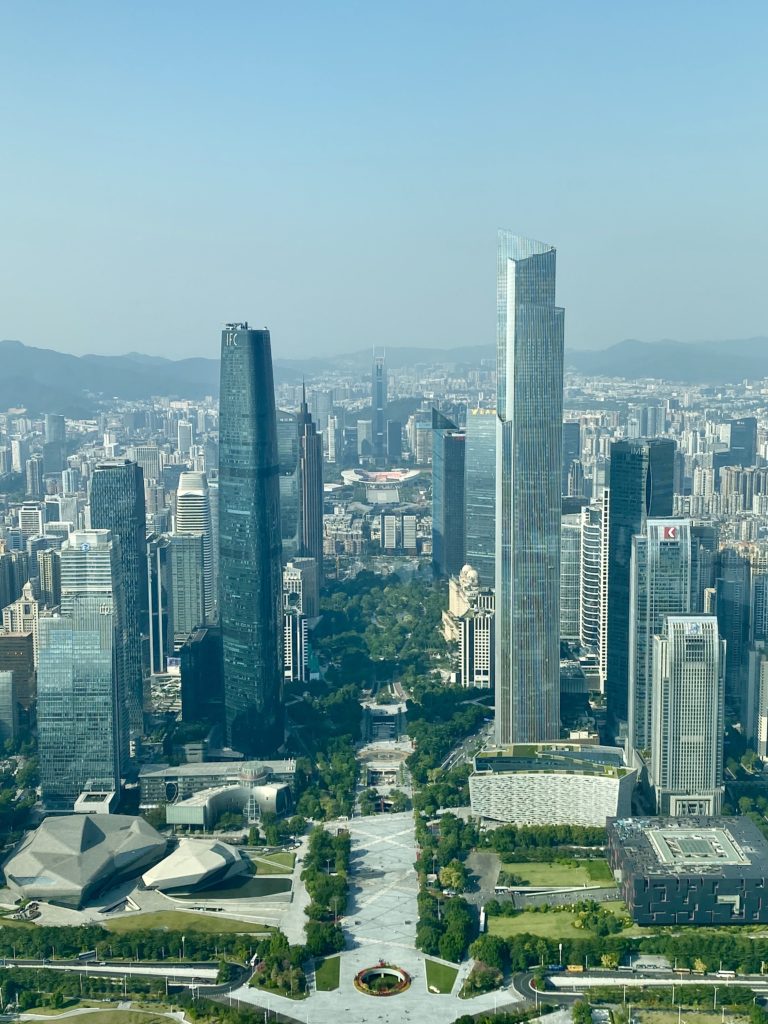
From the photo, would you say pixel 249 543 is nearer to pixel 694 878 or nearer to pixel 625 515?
pixel 625 515

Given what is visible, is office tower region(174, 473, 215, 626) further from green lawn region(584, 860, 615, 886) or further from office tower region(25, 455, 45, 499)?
office tower region(25, 455, 45, 499)

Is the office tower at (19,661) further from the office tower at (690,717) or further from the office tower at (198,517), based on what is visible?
the office tower at (690,717)

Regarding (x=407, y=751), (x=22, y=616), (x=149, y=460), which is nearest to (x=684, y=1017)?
(x=407, y=751)

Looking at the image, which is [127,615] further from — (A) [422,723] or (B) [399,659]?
(B) [399,659]

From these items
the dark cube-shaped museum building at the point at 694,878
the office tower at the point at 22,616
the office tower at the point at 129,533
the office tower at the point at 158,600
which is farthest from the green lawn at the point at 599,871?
the office tower at the point at 22,616

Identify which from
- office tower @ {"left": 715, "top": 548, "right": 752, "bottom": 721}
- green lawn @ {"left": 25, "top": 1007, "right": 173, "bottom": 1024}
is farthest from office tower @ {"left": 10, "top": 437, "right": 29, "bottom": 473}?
green lawn @ {"left": 25, "top": 1007, "right": 173, "bottom": 1024}

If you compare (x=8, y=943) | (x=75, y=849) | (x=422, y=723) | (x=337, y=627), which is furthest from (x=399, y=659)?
(x=8, y=943)
